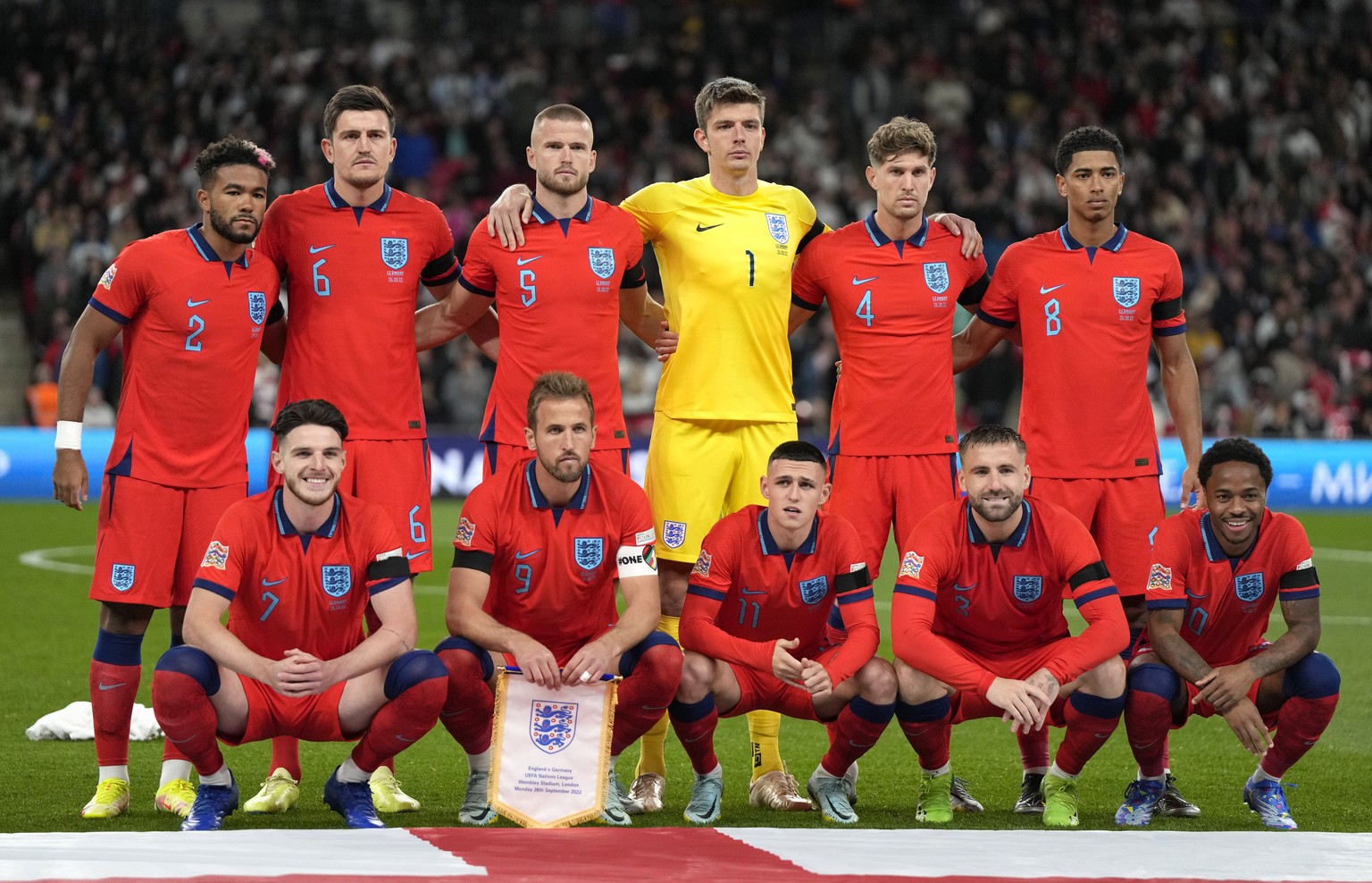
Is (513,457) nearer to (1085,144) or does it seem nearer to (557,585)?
(557,585)

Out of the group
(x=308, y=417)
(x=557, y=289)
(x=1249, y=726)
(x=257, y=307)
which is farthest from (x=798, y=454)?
(x=257, y=307)

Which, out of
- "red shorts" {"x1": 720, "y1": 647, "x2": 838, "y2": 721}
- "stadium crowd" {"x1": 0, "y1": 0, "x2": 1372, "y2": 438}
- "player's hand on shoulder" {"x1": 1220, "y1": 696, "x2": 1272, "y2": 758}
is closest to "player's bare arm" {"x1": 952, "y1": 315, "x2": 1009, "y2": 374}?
"red shorts" {"x1": 720, "y1": 647, "x2": 838, "y2": 721}

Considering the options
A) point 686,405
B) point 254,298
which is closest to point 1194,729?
point 686,405

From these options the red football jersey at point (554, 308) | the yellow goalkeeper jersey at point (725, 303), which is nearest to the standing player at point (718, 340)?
the yellow goalkeeper jersey at point (725, 303)

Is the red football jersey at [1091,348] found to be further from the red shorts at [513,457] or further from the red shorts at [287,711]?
the red shorts at [287,711]

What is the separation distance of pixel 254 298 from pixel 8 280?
16325mm

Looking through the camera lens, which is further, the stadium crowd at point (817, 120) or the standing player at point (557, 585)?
the stadium crowd at point (817, 120)

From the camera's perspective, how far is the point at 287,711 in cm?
553

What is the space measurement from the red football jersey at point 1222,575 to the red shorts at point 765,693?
1.20 meters

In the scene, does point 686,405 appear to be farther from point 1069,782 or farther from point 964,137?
point 964,137

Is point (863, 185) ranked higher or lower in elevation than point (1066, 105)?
lower

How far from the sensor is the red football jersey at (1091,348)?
6.55 m

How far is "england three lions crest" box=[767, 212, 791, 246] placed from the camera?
6.64 metres

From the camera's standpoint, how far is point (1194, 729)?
27.1 ft
